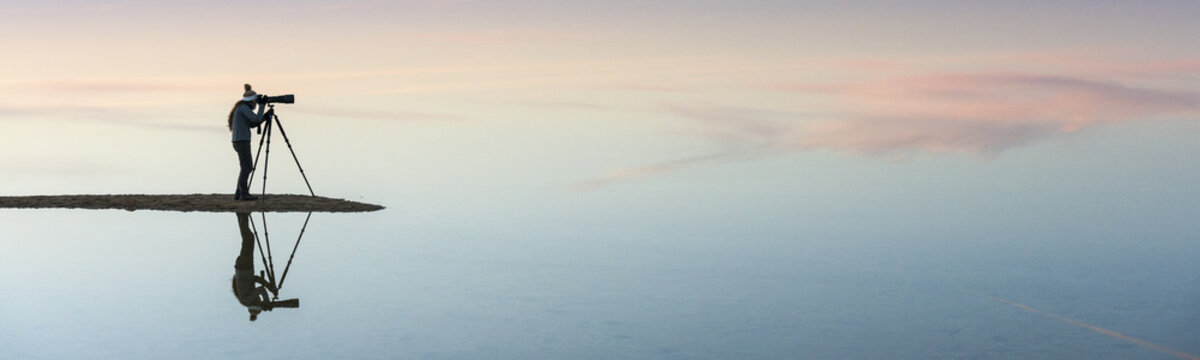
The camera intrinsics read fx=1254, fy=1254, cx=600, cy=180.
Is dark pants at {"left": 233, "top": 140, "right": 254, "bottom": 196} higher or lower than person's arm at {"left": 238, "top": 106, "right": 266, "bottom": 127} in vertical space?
lower

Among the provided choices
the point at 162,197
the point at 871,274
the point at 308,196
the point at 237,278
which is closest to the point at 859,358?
the point at 871,274

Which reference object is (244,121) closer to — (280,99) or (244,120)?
(244,120)

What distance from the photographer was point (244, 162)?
28.3 m

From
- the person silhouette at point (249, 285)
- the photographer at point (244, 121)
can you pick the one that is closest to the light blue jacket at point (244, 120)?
the photographer at point (244, 121)

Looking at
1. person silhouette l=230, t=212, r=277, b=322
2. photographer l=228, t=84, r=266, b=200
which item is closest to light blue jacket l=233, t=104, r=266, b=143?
photographer l=228, t=84, r=266, b=200

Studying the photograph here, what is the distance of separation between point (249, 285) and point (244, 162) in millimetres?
12266

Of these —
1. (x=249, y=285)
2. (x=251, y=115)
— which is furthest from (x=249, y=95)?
(x=249, y=285)

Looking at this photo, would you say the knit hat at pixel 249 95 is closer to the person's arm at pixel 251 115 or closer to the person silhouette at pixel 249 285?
the person's arm at pixel 251 115

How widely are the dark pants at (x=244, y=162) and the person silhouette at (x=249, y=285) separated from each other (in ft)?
23.1

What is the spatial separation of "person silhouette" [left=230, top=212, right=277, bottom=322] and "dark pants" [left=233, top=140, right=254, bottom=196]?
703 cm

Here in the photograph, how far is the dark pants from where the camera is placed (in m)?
28.1

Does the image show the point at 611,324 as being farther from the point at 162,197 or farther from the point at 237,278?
the point at 162,197

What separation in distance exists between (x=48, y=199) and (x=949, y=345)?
2440cm

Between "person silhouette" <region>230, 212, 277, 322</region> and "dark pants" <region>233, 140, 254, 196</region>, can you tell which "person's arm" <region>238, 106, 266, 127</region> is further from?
"person silhouette" <region>230, 212, 277, 322</region>
